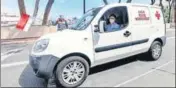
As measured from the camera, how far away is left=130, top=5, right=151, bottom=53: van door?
5.91m

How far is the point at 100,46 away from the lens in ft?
17.1

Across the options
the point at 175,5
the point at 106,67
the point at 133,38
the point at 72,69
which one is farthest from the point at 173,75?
the point at 175,5

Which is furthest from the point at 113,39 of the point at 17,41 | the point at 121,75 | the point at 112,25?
the point at 17,41

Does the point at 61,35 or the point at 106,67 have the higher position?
the point at 61,35

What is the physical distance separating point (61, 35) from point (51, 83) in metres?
1.05

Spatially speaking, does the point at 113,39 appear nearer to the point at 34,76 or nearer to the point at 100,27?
the point at 100,27

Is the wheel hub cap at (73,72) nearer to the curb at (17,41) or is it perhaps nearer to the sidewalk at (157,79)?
the sidewalk at (157,79)

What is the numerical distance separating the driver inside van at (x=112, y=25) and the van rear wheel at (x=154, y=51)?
1.60 metres

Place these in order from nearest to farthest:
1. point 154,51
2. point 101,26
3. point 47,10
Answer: point 101,26 → point 154,51 → point 47,10

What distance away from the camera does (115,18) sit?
569cm

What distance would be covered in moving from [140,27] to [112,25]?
95cm

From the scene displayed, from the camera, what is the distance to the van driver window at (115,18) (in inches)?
214

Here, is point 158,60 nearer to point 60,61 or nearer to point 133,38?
point 133,38

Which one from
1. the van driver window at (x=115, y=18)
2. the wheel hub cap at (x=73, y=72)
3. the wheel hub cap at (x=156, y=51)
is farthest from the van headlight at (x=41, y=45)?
the wheel hub cap at (x=156, y=51)
